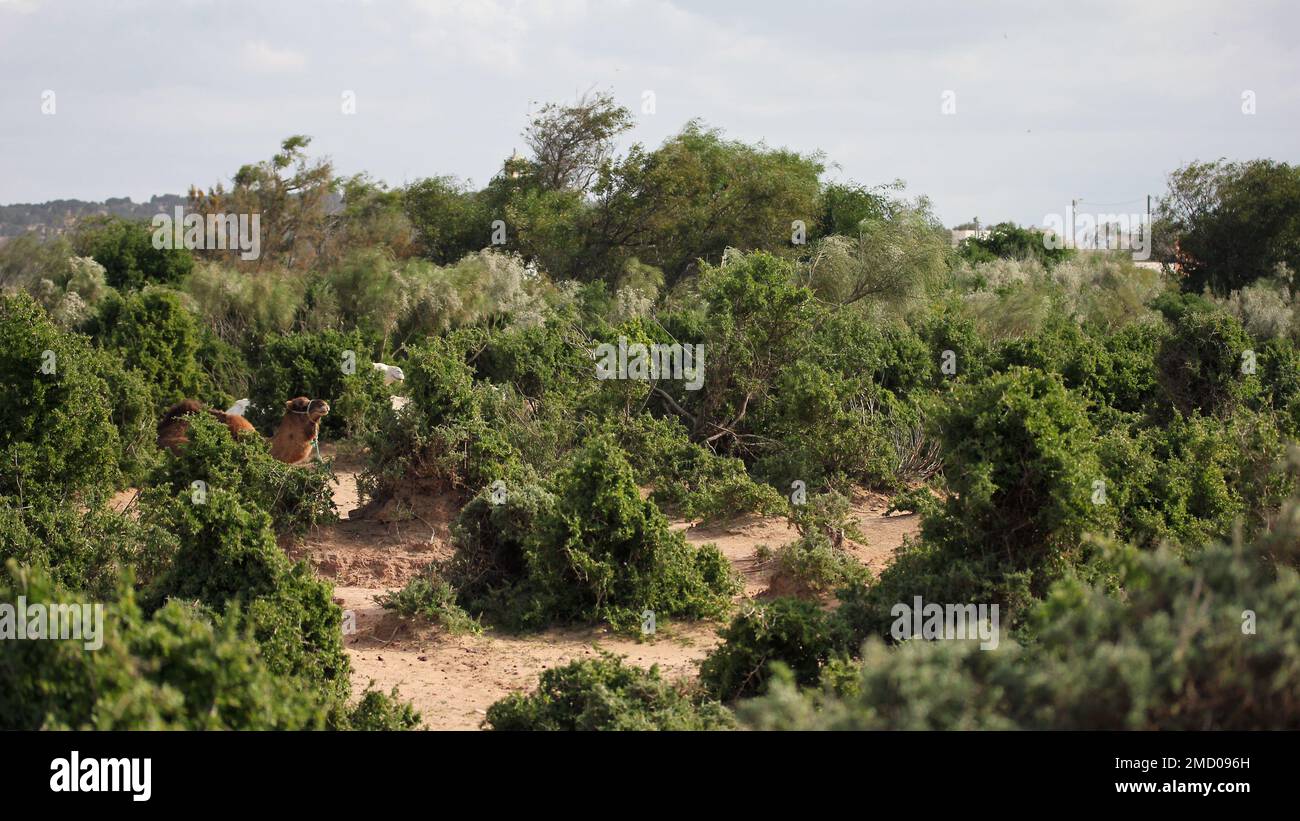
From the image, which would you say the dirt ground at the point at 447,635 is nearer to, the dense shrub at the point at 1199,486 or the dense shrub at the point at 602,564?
the dense shrub at the point at 602,564

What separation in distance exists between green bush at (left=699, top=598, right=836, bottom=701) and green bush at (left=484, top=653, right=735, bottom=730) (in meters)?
0.43

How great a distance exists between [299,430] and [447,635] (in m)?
5.27

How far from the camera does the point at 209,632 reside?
4027 mm

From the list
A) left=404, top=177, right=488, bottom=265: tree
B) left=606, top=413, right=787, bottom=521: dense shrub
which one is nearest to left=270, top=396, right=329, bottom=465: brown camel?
left=606, top=413, right=787, bottom=521: dense shrub

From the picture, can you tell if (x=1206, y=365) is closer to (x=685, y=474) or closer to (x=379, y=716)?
(x=685, y=474)

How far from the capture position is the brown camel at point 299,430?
40.7ft

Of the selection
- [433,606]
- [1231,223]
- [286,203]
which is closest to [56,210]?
[286,203]

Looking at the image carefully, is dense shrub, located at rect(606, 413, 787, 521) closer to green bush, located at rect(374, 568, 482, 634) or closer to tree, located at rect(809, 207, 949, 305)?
green bush, located at rect(374, 568, 482, 634)

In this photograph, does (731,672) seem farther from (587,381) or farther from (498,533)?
(587,381)

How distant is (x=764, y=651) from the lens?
6.37 meters

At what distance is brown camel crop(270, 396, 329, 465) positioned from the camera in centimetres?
1241

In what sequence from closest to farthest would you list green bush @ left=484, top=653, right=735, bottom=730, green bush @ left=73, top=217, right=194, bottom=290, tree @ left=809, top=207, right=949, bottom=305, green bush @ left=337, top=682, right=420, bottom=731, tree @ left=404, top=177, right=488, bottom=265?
green bush @ left=484, top=653, right=735, bottom=730
green bush @ left=337, top=682, right=420, bottom=731
tree @ left=809, top=207, right=949, bottom=305
green bush @ left=73, top=217, right=194, bottom=290
tree @ left=404, top=177, right=488, bottom=265

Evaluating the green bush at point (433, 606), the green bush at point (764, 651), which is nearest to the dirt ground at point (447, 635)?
the green bush at point (433, 606)
